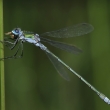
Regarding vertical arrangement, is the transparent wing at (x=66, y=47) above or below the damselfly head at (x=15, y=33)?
below

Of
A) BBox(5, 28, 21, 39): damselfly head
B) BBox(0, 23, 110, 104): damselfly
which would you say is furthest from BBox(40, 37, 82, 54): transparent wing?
BBox(5, 28, 21, 39): damselfly head

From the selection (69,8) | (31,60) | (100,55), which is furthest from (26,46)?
(100,55)

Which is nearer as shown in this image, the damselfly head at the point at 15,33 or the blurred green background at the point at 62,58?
the damselfly head at the point at 15,33

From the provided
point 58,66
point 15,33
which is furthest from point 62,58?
point 15,33

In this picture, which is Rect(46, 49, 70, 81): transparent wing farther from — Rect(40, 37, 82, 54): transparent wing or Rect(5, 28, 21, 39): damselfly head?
Rect(5, 28, 21, 39): damselfly head

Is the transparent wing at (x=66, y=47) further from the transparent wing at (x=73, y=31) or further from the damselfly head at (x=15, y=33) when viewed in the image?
the damselfly head at (x=15, y=33)

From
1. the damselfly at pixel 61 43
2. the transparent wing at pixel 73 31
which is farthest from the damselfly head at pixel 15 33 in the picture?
the transparent wing at pixel 73 31
